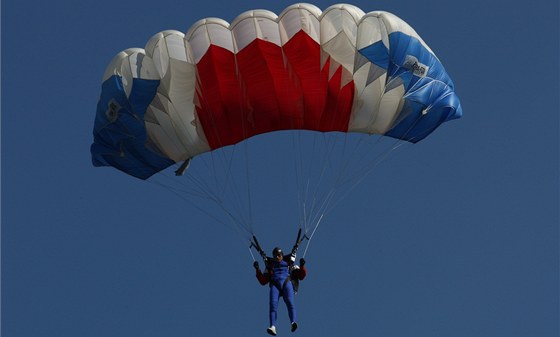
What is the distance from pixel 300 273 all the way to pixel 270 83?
2968 millimetres

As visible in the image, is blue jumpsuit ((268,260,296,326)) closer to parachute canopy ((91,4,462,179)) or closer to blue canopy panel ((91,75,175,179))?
parachute canopy ((91,4,462,179))

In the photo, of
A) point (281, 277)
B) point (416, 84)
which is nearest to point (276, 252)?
point (281, 277)

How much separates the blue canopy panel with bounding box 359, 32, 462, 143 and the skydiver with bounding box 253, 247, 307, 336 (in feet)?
9.18

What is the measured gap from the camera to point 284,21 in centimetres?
2512

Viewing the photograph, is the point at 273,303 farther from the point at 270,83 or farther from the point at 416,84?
the point at 416,84

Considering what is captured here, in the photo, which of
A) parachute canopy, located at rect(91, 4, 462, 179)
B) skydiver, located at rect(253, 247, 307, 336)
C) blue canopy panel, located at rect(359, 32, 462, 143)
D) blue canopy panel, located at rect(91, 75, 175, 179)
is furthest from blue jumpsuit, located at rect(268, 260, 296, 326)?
blue canopy panel, located at rect(359, 32, 462, 143)

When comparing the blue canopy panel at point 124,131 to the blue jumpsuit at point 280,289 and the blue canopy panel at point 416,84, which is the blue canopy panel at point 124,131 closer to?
the blue jumpsuit at point 280,289

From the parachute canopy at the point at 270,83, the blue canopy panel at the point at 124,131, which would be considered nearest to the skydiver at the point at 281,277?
the parachute canopy at the point at 270,83

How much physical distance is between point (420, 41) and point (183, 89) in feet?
12.3

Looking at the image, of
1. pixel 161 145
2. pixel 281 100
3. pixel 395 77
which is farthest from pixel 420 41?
pixel 161 145

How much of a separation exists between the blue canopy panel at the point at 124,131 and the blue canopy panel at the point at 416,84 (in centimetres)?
350

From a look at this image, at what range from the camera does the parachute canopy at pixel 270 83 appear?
2503 centimetres

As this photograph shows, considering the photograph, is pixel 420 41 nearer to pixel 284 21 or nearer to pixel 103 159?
pixel 284 21

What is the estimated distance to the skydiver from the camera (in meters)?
24.7
